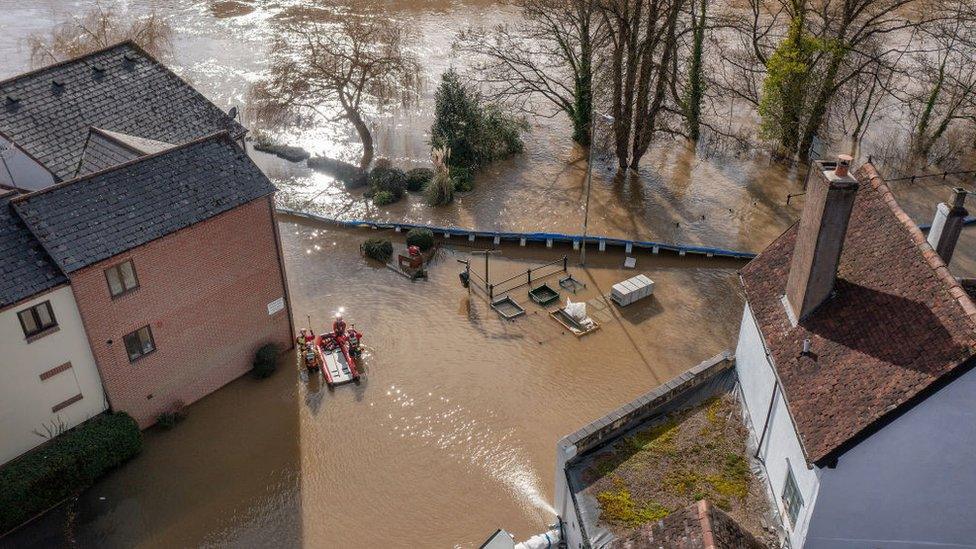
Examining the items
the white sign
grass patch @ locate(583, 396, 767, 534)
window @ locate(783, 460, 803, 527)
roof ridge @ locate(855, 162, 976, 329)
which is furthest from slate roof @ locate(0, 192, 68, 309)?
roof ridge @ locate(855, 162, 976, 329)

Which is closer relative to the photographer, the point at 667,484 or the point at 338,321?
the point at 667,484

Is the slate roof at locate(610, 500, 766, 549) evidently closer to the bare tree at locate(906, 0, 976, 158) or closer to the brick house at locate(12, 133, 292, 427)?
the brick house at locate(12, 133, 292, 427)

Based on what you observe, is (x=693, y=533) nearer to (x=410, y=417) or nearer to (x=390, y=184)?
(x=410, y=417)

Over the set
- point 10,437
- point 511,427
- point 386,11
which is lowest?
point 511,427

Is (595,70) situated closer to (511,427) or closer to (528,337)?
(528,337)

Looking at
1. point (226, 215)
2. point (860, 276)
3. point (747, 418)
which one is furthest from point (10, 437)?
point (860, 276)

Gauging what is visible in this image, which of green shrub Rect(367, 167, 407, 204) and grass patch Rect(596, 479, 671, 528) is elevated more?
grass patch Rect(596, 479, 671, 528)

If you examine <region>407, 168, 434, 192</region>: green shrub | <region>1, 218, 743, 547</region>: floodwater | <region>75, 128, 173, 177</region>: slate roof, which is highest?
<region>75, 128, 173, 177</region>: slate roof

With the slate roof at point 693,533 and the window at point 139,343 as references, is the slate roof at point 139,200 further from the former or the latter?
the slate roof at point 693,533
